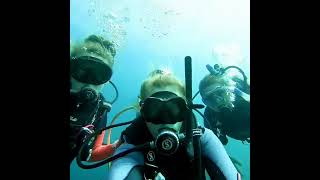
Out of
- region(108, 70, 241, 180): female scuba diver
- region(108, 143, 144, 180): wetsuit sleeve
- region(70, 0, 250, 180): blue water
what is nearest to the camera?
region(108, 143, 144, 180): wetsuit sleeve

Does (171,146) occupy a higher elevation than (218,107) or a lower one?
lower

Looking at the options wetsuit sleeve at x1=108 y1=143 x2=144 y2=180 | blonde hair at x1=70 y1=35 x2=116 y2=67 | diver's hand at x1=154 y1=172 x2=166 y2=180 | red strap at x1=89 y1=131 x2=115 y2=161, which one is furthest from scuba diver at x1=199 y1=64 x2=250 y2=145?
diver's hand at x1=154 y1=172 x2=166 y2=180

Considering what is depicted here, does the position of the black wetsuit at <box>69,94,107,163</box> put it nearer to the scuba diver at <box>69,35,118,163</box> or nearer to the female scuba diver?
the scuba diver at <box>69,35,118,163</box>

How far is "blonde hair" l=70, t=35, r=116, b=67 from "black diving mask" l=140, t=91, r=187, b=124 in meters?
1.29

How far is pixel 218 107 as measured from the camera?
4656mm

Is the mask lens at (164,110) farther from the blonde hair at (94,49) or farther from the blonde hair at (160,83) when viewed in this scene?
the blonde hair at (94,49)

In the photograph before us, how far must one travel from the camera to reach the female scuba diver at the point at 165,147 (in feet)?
7.60

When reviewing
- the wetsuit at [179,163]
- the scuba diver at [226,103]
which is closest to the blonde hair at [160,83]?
the wetsuit at [179,163]

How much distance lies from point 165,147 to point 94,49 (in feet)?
6.05

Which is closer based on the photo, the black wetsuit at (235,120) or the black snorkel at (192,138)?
the black snorkel at (192,138)

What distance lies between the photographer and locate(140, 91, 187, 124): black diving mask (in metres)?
2.52
